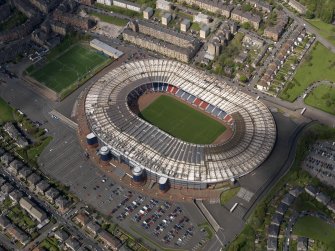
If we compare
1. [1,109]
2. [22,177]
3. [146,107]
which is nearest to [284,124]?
[146,107]

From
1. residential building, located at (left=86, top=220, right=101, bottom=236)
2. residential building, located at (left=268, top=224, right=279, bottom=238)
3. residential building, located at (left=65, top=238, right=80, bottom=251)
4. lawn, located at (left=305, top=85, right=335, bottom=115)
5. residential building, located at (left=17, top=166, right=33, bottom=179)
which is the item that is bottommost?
residential building, located at (left=65, top=238, right=80, bottom=251)

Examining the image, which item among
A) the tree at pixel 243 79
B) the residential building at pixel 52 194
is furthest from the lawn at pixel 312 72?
the residential building at pixel 52 194

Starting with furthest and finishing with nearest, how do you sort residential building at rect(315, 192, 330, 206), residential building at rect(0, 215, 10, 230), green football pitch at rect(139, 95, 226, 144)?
green football pitch at rect(139, 95, 226, 144) < residential building at rect(315, 192, 330, 206) < residential building at rect(0, 215, 10, 230)

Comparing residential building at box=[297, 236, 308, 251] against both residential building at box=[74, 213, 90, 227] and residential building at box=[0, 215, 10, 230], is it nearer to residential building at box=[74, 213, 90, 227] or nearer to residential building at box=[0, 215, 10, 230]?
residential building at box=[74, 213, 90, 227]

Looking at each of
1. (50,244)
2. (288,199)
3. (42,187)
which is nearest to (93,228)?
(50,244)

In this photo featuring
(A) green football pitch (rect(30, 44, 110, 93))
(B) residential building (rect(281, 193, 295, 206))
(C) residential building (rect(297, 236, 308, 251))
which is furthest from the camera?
(A) green football pitch (rect(30, 44, 110, 93))

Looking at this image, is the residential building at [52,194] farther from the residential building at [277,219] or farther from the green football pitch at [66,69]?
the residential building at [277,219]

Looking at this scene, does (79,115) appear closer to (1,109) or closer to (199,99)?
(1,109)

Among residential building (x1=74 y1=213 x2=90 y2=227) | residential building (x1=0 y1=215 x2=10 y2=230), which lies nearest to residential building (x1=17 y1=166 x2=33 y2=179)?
residential building (x1=0 y1=215 x2=10 y2=230)
